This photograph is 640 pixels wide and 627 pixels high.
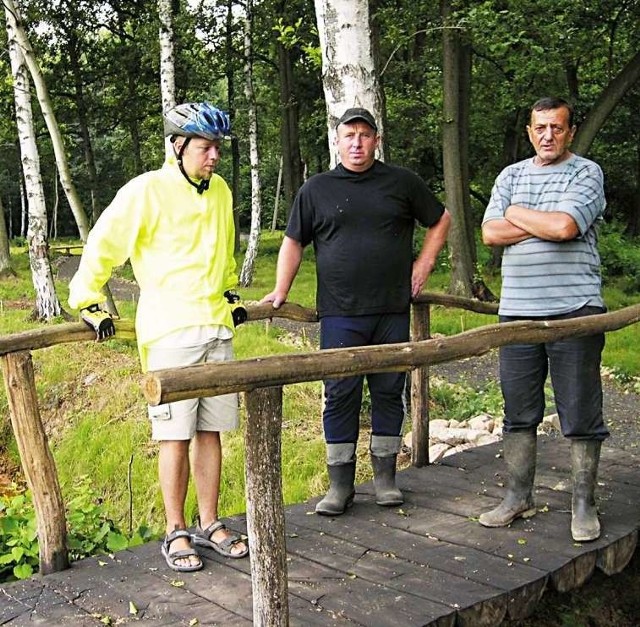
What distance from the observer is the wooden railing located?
2.99 metres

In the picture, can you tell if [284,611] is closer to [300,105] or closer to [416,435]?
[416,435]

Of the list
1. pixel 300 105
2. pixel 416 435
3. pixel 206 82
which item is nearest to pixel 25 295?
pixel 206 82

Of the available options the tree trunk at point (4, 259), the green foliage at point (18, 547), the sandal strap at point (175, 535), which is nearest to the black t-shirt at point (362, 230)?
the sandal strap at point (175, 535)

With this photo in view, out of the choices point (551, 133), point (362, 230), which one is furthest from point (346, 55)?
point (551, 133)

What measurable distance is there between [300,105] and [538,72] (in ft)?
34.1

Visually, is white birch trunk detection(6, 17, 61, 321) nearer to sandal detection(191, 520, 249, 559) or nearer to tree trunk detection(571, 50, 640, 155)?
tree trunk detection(571, 50, 640, 155)

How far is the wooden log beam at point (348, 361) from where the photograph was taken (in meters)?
2.85

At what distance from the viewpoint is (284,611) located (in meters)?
3.25

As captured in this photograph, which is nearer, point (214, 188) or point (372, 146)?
point (214, 188)

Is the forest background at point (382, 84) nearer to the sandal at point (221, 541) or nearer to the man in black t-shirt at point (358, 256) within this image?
the man in black t-shirt at point (358, 256)

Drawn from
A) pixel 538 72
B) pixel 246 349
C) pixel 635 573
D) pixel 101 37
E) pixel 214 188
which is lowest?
pixel 635 573

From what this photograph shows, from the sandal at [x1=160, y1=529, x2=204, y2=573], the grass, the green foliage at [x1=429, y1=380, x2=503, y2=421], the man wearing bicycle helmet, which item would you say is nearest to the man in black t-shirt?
the man wearing bicycle helmet

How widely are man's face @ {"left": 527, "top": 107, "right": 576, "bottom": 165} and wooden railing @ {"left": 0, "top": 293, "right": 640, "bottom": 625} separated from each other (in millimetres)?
818

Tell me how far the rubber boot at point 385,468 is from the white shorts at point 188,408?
1121mm
